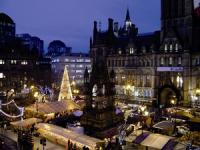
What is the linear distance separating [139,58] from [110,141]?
1547 inches

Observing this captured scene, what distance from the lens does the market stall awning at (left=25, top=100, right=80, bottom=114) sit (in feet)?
149

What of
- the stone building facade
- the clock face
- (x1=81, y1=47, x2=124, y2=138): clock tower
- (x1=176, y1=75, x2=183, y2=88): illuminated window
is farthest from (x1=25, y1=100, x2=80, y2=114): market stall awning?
the clock face

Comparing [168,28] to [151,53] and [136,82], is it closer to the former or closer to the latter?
[151,53]

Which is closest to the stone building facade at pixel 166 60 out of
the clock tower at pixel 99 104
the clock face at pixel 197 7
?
the clock face at pixel 197 7

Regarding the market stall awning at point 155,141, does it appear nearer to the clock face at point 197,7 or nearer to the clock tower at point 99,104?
the clock tower at point 99,104

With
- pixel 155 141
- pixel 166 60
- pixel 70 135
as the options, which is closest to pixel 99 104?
pixel 70 135

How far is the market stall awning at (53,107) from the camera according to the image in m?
45.3

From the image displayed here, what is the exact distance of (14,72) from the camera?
8338cm

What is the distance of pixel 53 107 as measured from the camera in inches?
1847

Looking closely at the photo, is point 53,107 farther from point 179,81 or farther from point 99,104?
point 179,81

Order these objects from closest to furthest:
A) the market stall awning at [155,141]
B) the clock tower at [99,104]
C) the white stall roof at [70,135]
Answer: the market stall awning at [155,141] → the white stall roof at [70,135] → the clock tower at [99,104]

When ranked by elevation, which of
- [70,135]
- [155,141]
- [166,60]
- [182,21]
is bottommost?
[70,135]

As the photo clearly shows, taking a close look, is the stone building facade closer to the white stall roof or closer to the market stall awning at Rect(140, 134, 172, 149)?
the market stall awning at Rect(140, 134, 172, 149)

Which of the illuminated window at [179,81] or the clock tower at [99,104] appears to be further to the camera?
the illuminated window at [179,81]
